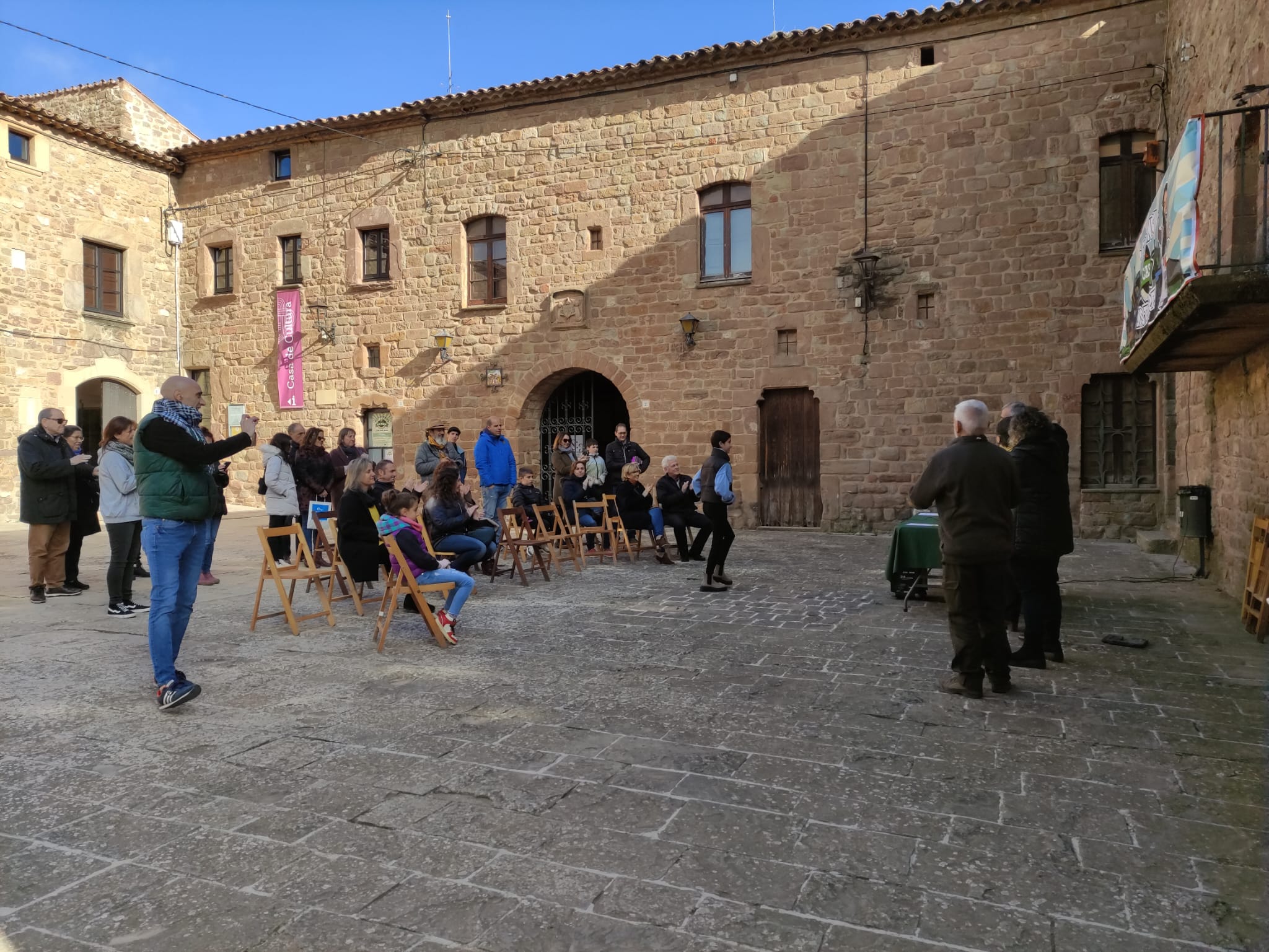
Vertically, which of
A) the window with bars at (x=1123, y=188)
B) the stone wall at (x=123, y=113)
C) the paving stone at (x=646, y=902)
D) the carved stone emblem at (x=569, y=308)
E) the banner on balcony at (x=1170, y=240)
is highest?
the stone wall at (x=123, y=113)

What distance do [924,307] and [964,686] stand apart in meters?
9.48

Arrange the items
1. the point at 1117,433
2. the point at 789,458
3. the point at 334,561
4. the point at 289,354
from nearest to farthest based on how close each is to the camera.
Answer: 1. the point at 334,561
2. the point at 1117,433
3. the point at 789,458
4. the point at 289,354

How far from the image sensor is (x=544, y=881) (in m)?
2.48

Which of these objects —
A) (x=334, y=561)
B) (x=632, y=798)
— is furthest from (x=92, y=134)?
(x=632, y=798)

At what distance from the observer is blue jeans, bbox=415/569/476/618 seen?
571 centimetres

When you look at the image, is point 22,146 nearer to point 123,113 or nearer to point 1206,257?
point 123,113

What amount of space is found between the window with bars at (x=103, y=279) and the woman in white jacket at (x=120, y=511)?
1248 centimetres

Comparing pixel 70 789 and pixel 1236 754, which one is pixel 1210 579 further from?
pixel 70 789

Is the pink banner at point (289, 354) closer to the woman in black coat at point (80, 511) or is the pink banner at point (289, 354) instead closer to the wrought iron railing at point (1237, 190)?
the woman in black coat at point (80, 511)

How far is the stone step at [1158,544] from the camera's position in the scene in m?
9.90

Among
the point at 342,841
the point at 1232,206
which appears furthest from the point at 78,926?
the point at 1232,206

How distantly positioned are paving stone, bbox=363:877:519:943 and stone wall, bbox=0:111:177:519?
663 inches

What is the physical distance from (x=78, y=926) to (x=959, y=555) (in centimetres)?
370

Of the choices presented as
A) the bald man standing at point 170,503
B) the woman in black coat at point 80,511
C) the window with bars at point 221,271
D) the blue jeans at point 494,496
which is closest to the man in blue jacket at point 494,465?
the blue jeans at point 494,496
